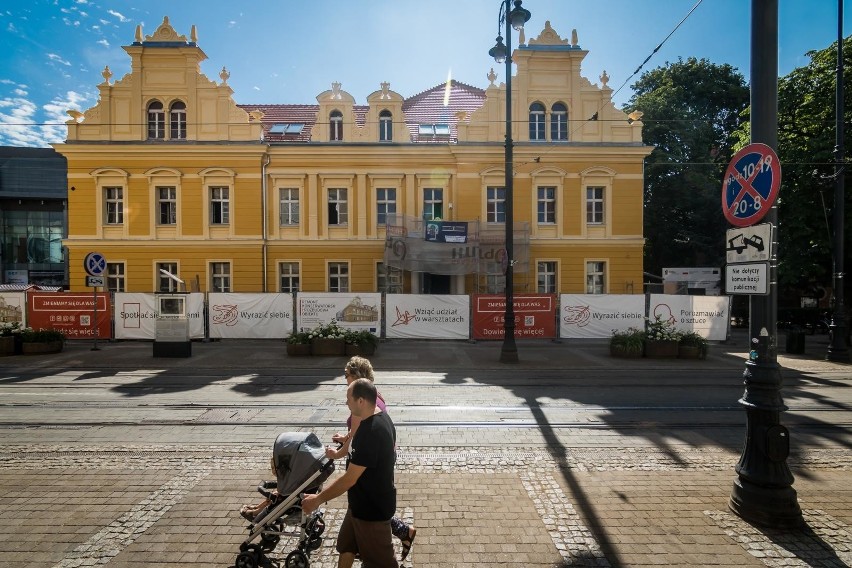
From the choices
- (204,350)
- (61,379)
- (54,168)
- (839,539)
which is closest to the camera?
(839,539)

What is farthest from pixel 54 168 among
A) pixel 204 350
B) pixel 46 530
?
pixel 46 530

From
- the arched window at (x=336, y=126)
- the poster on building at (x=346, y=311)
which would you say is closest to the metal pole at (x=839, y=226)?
the poster on building at (x=346, y=311)

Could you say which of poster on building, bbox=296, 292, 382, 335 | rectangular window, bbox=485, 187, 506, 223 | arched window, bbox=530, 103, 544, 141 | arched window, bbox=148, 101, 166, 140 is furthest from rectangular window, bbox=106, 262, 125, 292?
arched window, bbox=530, 103, 544, 141

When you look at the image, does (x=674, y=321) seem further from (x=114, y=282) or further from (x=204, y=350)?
(x=114, y=282)

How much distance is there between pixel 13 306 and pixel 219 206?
9784mm

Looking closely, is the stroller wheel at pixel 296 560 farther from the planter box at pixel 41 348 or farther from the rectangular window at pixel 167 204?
the rectangular window at pixel 167 204

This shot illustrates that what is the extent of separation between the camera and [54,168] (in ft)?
139

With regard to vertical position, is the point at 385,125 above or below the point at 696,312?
above

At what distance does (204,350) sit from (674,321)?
→ 1637 cm

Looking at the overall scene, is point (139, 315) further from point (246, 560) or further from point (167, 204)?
point (246, 560)

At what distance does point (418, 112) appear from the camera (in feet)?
89.5

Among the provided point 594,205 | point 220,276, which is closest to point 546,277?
point 594,205

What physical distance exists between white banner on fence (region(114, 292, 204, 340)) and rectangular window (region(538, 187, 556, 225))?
16382mm

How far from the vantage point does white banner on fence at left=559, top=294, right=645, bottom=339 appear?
56.7 ft
